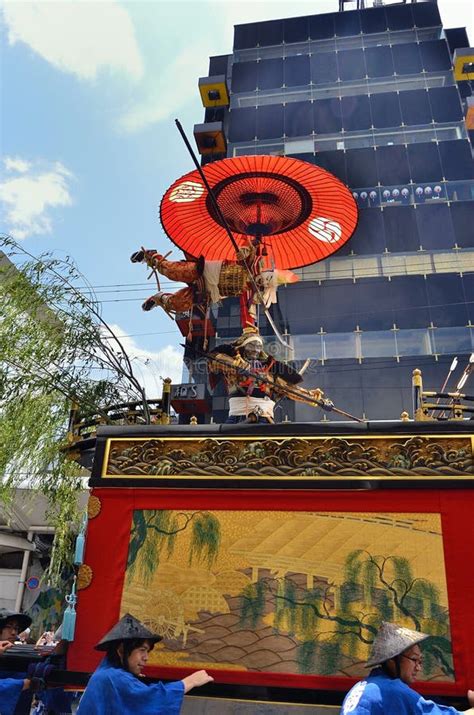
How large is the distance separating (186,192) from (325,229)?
70.0 inches

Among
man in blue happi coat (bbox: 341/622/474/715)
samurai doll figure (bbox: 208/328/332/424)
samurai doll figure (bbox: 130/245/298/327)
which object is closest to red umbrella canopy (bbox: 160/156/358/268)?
samurai doll figure (bbox: 130/245/298/327)

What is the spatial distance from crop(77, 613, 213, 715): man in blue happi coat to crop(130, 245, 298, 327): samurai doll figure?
11.4ft

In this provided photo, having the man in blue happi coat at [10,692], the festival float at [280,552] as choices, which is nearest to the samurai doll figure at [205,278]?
the festival float at [280,552]

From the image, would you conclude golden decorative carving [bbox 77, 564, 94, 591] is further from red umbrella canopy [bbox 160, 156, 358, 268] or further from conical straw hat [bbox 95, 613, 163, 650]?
red umbrella canopy [bbox 160, 156, 358, 268]

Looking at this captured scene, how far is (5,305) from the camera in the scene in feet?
25.5

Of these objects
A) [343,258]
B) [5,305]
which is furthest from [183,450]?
[343,258]

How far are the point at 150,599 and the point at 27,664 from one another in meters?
1.28

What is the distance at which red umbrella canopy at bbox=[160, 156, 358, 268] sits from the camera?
20.1 feet

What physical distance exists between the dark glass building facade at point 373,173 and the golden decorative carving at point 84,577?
35.1 feet

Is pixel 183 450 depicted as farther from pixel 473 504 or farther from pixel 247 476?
pixel 473 504

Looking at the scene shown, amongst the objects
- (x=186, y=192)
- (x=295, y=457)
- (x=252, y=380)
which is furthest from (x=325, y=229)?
(x=295, y=457)

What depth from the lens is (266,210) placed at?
648 cm

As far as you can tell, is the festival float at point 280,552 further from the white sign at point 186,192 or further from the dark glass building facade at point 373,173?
the dark glass building facade at point 373,173

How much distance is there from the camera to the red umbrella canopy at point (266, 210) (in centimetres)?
613
